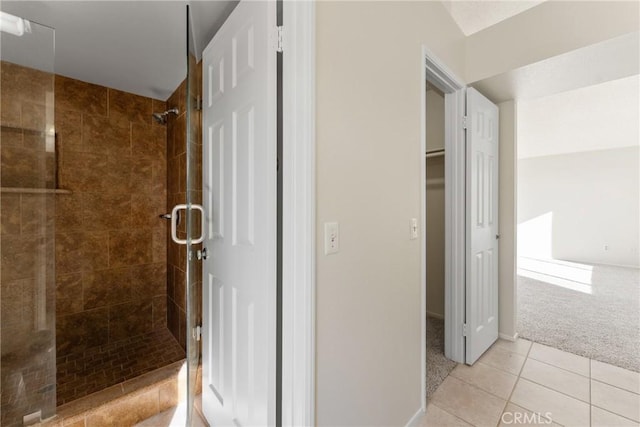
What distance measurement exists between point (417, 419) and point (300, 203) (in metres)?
1.46

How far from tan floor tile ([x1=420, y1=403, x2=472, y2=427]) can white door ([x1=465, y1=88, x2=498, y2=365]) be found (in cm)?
63

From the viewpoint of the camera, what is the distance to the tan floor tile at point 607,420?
153cm

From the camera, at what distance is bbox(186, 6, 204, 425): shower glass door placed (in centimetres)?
124

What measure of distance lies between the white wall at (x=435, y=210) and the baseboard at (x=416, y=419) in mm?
1567

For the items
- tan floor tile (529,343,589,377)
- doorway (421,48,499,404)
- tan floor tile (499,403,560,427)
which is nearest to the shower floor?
doorway (421,48,499,404)

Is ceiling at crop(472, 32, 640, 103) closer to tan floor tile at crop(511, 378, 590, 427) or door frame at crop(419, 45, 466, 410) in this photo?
door frame at crop(419, 45, 466, 410)

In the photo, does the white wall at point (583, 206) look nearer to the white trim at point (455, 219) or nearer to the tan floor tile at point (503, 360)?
the tan floor tile at point (503, 360)

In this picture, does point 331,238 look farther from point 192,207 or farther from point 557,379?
point 557,379

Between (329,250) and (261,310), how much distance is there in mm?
345

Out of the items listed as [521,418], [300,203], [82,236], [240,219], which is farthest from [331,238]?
[82,236]

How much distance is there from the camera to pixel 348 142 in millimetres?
1081

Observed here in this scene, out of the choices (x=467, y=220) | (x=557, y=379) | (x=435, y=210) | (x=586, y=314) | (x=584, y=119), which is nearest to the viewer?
(x=557, y=379)

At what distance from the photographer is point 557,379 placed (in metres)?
1.92

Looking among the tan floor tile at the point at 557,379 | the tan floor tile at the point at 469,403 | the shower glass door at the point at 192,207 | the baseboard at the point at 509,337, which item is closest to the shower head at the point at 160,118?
the shower glass door at the point at 192,207
